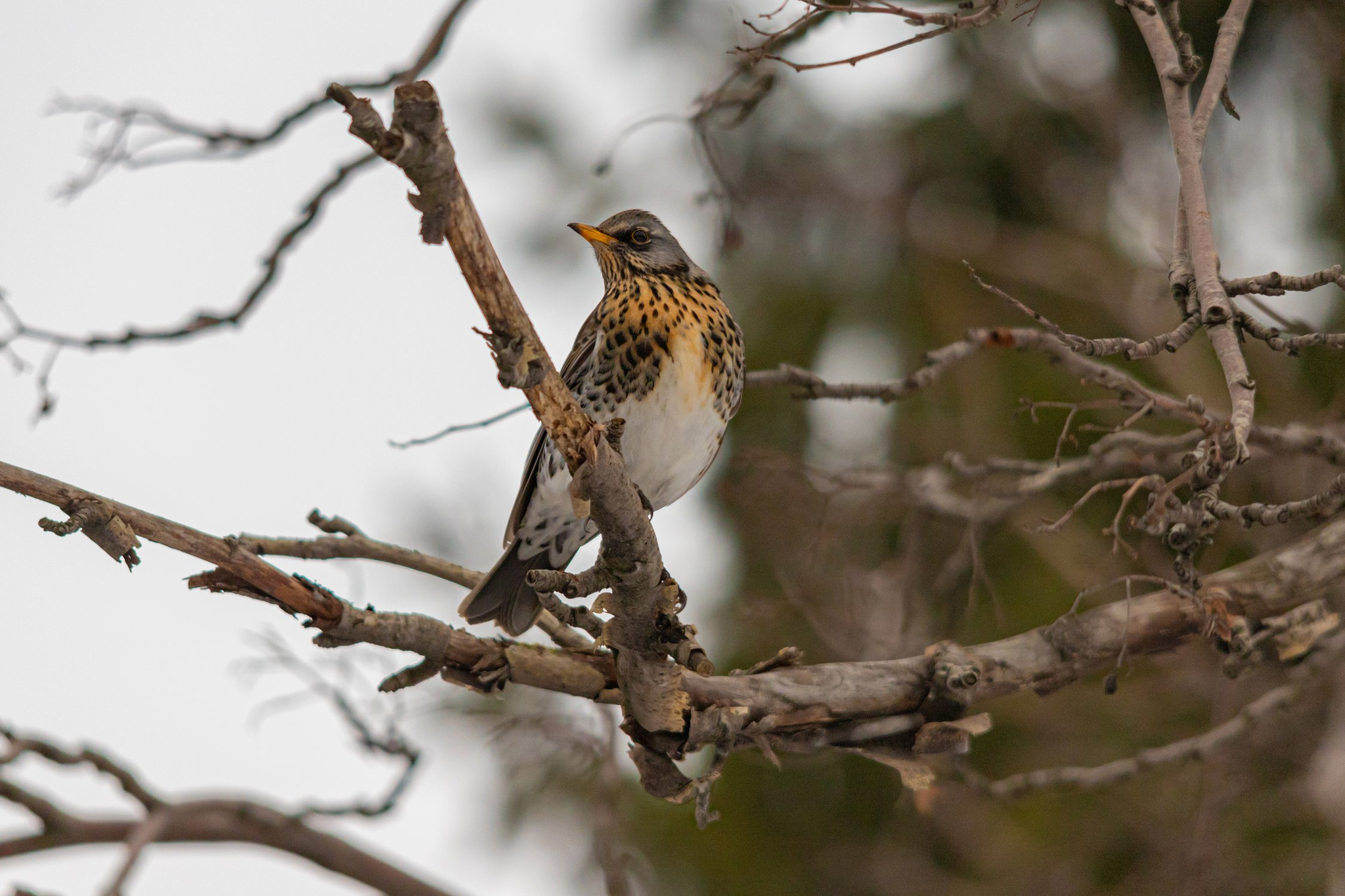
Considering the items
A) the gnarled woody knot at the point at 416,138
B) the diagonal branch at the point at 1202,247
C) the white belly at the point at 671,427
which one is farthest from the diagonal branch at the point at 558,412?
the diagonal branch at the point at 1202,247

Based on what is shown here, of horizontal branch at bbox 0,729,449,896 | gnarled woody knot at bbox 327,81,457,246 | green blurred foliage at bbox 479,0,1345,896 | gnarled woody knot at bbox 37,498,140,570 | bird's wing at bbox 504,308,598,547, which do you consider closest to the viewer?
gnarled woody knot at bbox 327,81,457,246

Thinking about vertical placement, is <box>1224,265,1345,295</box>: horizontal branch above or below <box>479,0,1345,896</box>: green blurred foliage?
below

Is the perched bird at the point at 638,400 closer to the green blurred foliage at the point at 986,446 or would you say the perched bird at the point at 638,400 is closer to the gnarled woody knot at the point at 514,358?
the green blurred foliage at the point at 986,446

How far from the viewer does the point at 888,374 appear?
6438 millimetres

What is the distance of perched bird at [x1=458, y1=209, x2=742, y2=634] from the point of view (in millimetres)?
3848

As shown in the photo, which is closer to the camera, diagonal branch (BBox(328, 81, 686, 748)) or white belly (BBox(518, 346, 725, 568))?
diagonal branch (BBox(328, 81, 686, 748))

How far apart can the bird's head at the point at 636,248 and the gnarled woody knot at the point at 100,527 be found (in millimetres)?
2316

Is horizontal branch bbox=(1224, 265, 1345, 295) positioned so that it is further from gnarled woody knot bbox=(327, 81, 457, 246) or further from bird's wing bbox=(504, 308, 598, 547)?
bird's wing bbox=(504, 308, 598, 547)

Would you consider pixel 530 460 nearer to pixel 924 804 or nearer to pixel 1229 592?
pixel 924 804

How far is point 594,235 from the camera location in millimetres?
4309

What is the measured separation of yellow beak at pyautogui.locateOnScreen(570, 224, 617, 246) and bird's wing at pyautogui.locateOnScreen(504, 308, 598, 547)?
1.23 feet

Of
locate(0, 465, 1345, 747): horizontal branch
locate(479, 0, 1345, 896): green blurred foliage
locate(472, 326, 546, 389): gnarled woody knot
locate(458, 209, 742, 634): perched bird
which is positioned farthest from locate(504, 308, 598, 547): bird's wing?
locate(472, 326, 546, 389): gnarled woody knot

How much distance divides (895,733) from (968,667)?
0.98 feet

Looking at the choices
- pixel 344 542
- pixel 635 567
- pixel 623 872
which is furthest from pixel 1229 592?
pixel 344 542
